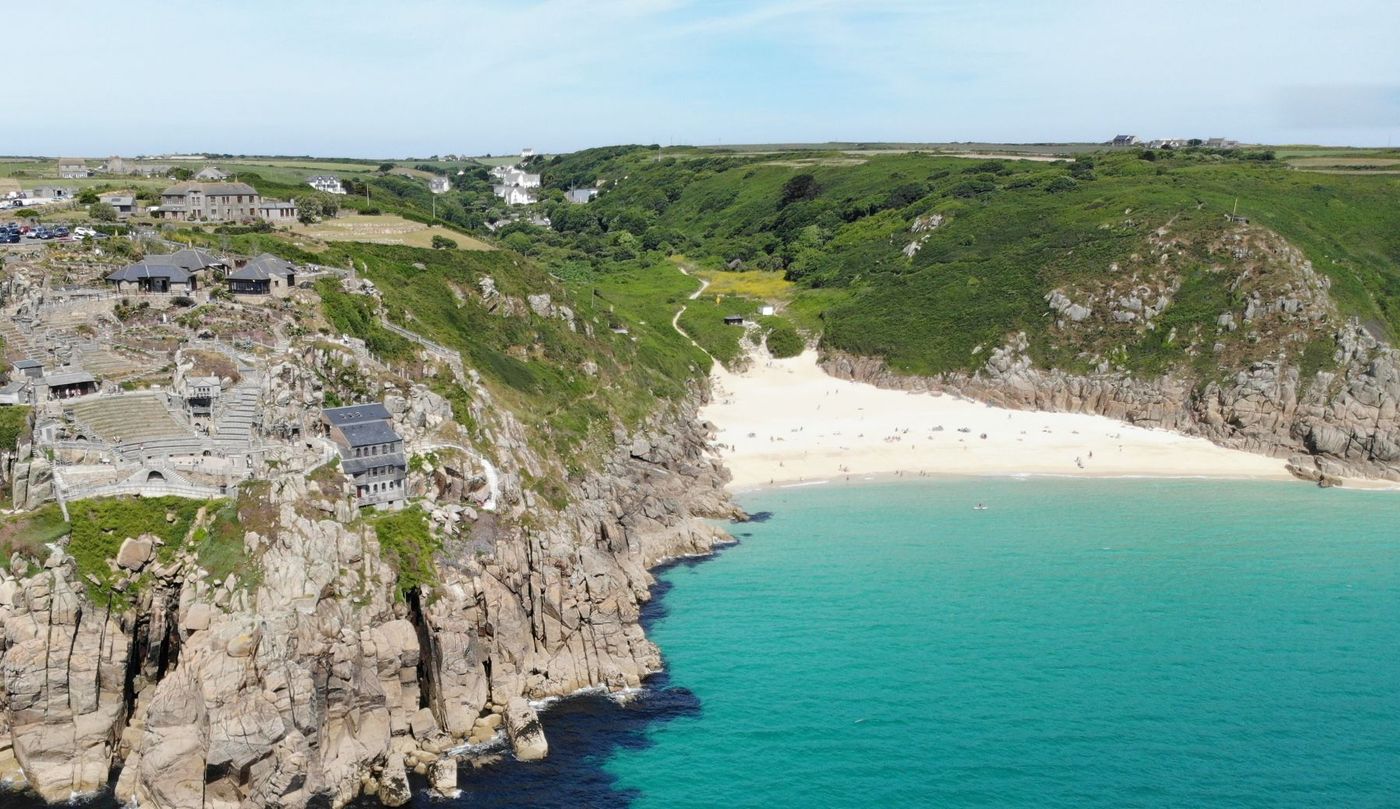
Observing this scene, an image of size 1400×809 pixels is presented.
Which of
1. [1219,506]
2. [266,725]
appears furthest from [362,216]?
[1219,506]

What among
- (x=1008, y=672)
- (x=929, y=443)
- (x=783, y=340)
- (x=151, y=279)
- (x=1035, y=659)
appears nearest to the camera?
(x=1008, y=672)

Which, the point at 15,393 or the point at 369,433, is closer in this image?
the point at 15,393

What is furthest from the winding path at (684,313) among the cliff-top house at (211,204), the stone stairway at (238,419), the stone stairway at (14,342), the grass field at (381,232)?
the stone stairway at (14,342)

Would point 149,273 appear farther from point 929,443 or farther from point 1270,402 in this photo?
point 1270,402

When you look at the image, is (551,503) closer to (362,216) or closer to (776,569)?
(776,569)

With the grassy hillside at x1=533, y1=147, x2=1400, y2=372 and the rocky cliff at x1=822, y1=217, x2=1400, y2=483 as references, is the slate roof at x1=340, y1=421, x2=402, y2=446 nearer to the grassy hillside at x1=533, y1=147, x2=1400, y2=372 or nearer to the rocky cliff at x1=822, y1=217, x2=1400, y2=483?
the rocky cliff at x1=822, y1=217, x2=1400, y2=483

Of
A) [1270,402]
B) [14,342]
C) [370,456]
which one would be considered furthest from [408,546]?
[1270,402]
